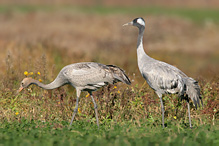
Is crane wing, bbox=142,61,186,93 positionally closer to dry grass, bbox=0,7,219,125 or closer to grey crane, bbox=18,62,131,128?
grey crane, bbox=18,62,131,128

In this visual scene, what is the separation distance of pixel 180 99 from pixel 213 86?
1119 mm

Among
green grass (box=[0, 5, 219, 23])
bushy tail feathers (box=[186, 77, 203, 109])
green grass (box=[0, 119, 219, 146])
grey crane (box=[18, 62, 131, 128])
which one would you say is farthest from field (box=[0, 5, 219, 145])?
green grass (box=[0, 5, 219, 23])

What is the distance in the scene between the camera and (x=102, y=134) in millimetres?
7422

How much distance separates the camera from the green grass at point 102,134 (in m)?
6.80

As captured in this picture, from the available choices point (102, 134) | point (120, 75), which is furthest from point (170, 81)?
point (102, 134)

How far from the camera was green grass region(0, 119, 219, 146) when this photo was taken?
22.3 feet

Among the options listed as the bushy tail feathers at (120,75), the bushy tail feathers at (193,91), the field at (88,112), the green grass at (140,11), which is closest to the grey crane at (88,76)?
the bushy tail feathers at (120,75)

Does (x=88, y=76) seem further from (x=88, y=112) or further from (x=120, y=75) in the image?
(x=88, y=112)

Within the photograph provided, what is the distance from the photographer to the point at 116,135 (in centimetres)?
732

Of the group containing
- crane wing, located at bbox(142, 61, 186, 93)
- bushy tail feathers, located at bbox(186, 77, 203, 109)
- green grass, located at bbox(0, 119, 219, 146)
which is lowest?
green grass, located at bbox(0, 119, 219, 146)

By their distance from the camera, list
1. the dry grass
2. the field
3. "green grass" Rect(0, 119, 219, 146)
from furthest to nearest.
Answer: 1. the dry grass
2. the field
3. "green grass" Rect(0, 119, 219, 146)

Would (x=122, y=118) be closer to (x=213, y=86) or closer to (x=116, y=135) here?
(x=116, y=135)

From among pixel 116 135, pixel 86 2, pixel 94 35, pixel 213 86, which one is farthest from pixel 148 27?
pixel 86 2

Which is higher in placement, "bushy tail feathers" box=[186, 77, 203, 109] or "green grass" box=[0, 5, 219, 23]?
"green grass" box=[0, 5, 219, 23]
